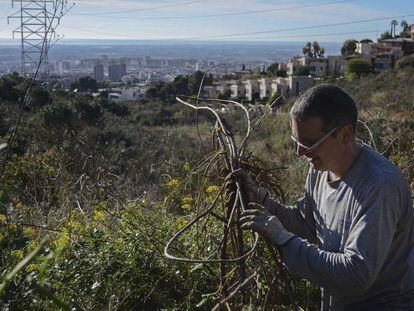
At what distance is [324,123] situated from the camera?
190cm

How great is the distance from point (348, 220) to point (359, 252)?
0.18 m

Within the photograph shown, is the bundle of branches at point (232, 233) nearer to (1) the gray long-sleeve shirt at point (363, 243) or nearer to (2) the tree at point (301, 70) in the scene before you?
(1) the gray long-sleeve shirt at point (363, 243)

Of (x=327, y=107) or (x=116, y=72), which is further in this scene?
(x=116, y=72)

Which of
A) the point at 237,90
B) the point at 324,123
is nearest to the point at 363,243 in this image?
the point at 324,123

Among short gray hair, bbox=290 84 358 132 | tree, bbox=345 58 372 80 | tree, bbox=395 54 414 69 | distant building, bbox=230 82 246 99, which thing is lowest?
distant building, bbox=230 82 246 99

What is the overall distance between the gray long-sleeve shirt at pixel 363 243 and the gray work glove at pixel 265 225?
37 mm

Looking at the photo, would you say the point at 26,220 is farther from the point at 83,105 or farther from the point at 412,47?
the point at 412,47

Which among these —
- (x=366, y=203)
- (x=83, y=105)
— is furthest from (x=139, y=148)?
(x=366, y=203)

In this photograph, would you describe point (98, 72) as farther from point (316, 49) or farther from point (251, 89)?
point (316, 49)

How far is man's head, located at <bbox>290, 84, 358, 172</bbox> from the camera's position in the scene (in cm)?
190

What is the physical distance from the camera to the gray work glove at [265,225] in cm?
186

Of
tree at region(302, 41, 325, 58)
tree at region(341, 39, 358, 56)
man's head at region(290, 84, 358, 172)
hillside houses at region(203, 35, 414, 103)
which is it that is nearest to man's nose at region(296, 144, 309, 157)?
man's head at region(290, 84, 358, 172)

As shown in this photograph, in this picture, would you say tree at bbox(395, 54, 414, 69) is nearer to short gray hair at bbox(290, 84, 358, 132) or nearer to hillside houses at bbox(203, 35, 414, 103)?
hillside houses at bbox(203, 35, 414, 103)

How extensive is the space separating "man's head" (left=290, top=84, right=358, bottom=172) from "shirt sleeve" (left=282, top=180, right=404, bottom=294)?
0.70 ft
